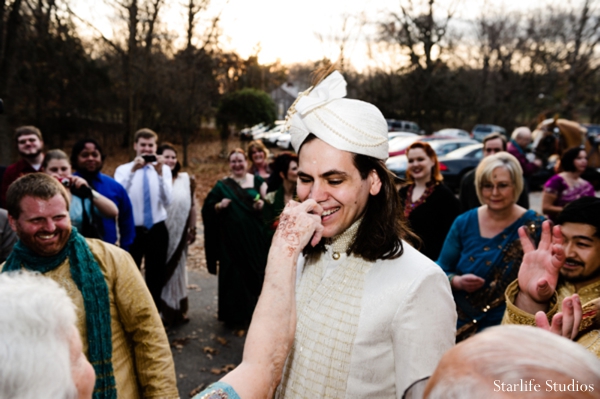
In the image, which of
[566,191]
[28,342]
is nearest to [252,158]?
[566,191]

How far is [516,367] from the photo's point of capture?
0.81m

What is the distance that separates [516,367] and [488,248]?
250 cm

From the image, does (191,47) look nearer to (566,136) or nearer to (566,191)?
(566,136)

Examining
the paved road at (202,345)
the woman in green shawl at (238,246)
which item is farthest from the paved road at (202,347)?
the woman in green shawl at (238,246)

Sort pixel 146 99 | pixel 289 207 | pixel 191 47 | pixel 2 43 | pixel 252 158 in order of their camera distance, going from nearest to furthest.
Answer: pixel 289 207 < pixel 252 158 < pixel 2 43 < pixel 191 47 < pixel 146 99

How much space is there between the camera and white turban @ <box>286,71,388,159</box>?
1604mm

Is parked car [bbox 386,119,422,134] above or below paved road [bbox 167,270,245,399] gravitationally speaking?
above

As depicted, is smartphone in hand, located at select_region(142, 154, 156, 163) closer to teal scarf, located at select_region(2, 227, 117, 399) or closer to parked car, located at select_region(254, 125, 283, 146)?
teal scarf, located at select_region(2, 227, 117, 399)

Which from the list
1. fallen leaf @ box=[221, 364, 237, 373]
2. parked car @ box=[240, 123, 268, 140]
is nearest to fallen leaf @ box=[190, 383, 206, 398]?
fallen leaf @ box=[221, 364, 237, 373]

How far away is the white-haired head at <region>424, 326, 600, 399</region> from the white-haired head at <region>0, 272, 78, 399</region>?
0.97m

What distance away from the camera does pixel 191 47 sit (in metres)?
17.2

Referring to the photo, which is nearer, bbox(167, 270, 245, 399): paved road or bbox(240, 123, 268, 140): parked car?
bbox(167, 270, 245, 399): paved road

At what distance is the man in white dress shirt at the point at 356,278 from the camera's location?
1.46 metres

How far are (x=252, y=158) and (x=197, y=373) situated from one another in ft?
10.1
